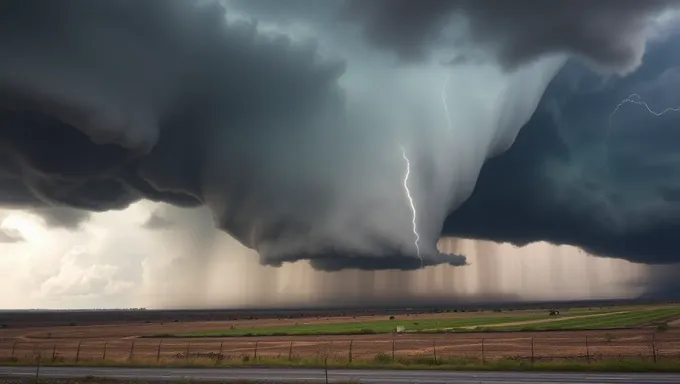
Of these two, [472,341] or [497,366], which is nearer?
[497,366]

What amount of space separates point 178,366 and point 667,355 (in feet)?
152

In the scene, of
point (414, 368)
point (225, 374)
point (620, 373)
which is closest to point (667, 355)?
point (620, 373)

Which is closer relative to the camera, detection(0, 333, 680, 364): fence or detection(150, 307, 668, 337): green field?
detection(0, 333, 680, 364): fence

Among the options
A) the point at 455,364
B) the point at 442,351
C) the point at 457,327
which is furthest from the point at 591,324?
the point at 455,364

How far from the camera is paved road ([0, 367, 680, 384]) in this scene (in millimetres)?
34969

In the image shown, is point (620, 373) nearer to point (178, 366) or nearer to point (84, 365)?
point (178, 366)

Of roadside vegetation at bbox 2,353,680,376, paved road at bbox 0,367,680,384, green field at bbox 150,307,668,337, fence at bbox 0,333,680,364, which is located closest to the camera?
paved road at bbox 0,367,680,384

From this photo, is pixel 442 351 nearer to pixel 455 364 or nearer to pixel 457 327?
pixel 455 364

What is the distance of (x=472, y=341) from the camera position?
79.4m

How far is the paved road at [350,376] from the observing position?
34969 millimetres

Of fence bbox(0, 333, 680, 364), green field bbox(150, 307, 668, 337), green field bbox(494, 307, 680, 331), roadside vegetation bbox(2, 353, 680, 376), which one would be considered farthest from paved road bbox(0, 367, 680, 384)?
green field bbox(494, 307, 680, 331)

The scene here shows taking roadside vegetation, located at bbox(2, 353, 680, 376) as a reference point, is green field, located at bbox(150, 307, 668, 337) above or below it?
below

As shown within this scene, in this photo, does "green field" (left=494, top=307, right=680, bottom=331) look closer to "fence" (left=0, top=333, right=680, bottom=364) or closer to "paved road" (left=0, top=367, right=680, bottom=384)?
"fence" (left=0, top=333, right=680, bottom=364)

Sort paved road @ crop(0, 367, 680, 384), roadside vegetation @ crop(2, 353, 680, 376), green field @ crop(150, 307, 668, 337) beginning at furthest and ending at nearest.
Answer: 1. green field @ crop(150, 307, 668, 337)
2. roadside vegetation @ crop(2, 353, 680, 376)
3. paved road @ crop(0, 367, 680, 384)
